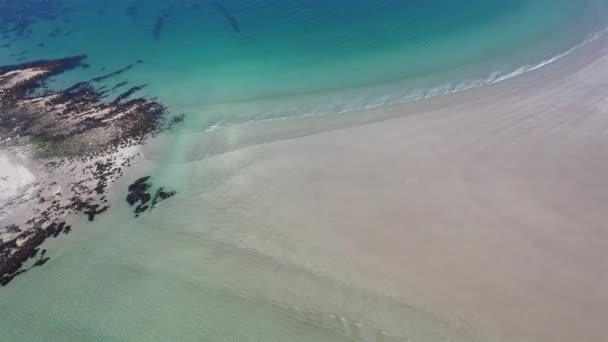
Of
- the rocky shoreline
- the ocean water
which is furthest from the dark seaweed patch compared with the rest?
the rocky shoreline

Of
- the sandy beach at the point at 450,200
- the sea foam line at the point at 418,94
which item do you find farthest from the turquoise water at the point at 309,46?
the sandy beach at the point at 450,200

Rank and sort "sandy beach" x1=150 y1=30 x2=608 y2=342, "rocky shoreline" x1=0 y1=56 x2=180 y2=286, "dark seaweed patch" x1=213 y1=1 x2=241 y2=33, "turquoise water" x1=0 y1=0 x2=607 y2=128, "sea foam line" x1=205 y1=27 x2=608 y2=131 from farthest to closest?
"dark seaweed patch" x1=213 y1=1 x2=241 y2=33, "turquoise water" x1=0 y1=0 x2=607 y2=128, "sea foam line" x1=205 y1=27 x2=608 y2=131, "rocky shoreline" x1=0 y1=56 x2=180 y2=286, "sandy beach" x1=150 y1=30 x2=608 y2=342

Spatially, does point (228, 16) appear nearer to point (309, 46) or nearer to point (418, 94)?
point (309, 46)

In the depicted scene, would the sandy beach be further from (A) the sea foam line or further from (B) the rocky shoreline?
(B) the rocky shoreline

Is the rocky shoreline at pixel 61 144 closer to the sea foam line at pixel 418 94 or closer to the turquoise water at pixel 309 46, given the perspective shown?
the turquoise water at pixel 309 46

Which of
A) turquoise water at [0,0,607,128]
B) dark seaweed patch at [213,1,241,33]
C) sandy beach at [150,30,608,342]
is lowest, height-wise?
sandy beach at [150,30,608,342]

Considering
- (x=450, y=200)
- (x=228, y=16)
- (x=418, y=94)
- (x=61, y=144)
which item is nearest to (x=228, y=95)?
(x=61, y=144)
